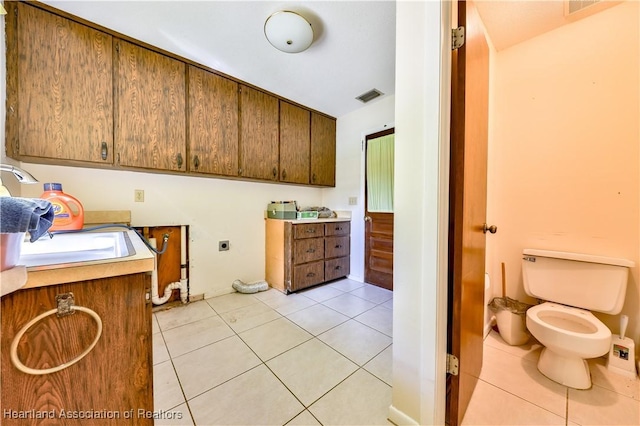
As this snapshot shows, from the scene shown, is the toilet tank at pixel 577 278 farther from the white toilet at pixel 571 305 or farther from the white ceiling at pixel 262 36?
the white ceiling at pixel 262 36

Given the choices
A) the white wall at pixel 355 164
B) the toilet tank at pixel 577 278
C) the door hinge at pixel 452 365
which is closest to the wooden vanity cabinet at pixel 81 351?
the door hinge at pixel 452 365

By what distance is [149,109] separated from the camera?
6.09 feet

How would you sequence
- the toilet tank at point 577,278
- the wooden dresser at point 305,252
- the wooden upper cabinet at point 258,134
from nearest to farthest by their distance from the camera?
the toilet tank at point 577,278, the wooden upper cabinet at point 258,134, the wooden dresser at point 305,252

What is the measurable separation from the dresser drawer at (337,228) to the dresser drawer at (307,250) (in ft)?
0.51

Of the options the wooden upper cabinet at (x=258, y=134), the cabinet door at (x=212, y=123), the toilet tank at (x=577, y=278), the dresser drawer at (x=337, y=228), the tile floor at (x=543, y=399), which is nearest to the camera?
the tile floor at (x=543, y=399)

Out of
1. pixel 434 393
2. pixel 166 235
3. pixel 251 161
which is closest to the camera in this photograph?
pixel 434 393

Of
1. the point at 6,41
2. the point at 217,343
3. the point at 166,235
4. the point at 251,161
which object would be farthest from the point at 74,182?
the point at 217,343

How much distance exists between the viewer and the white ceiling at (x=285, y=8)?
150 centimetres

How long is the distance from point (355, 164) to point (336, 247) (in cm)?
120

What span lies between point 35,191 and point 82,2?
4.58 ft

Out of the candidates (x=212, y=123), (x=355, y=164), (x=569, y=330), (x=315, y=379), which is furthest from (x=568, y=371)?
(x=212, y=123)

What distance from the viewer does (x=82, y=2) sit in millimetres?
1468

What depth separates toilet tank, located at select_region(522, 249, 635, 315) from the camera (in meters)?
1.39

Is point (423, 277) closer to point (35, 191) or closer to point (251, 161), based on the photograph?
point (251, 161)
